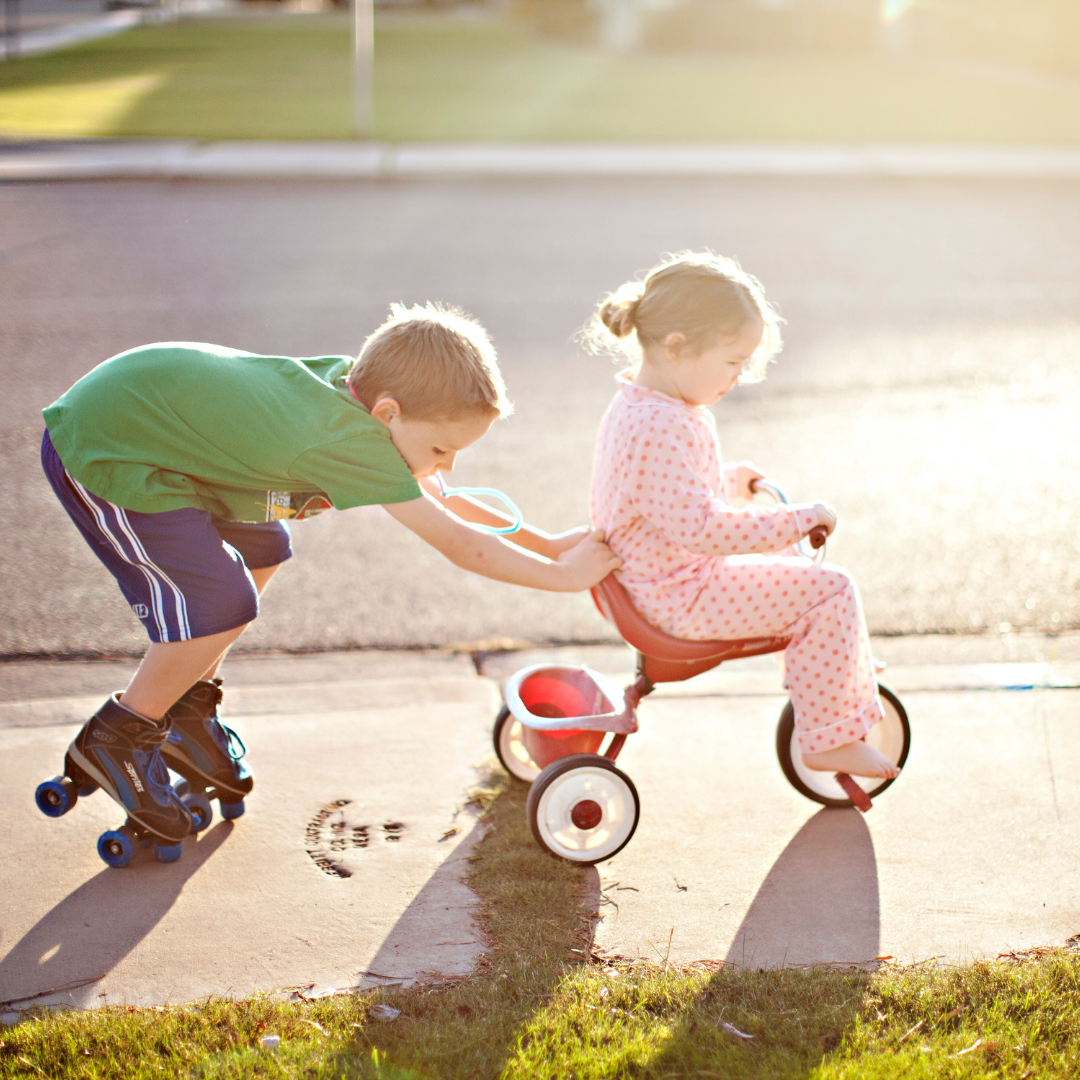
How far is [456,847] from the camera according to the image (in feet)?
9.05

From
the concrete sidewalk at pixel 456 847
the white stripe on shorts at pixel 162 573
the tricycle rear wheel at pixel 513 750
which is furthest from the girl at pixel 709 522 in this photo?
the white stripe on shorts at pixel 162 573

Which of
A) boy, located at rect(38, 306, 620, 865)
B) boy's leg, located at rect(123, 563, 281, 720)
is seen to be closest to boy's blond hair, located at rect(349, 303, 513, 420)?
boy, located at rect(38, 306, 620, 865)

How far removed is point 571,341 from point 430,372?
185 inches

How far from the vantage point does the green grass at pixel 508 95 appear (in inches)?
587

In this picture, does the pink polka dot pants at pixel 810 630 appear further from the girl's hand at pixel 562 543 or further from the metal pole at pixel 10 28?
the metal pole at pixel 10 28

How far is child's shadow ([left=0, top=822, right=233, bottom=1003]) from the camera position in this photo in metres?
2.32

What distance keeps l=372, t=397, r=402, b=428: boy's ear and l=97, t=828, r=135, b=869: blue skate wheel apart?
1102mm

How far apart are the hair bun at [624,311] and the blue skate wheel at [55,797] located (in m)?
1.60

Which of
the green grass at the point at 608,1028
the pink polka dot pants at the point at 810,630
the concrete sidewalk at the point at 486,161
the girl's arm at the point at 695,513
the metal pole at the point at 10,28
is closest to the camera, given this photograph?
the green grass at the point at 608,1028

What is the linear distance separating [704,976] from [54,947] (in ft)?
4.29

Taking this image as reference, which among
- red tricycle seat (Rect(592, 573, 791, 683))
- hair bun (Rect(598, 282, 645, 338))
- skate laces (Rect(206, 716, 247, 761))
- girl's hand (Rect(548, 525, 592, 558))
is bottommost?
skate laces (Rect(206, 716, 247, 761))

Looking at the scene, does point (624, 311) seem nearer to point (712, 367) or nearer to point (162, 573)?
point (712, 367)

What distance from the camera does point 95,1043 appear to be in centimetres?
212

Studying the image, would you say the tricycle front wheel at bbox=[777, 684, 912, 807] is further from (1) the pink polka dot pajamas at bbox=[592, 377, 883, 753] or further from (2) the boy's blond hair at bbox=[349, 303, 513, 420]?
(2) the boy's blond hair at bbox=[349, 303, 513, 420]
